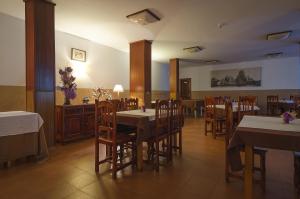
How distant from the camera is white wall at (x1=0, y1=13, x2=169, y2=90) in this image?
155 inches

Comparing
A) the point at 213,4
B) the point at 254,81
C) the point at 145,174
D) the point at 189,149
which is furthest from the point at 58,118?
the point at 254,81

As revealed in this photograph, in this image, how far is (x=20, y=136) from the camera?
2.89m

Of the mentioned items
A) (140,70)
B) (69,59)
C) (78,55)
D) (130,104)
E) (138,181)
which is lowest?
(138,181)

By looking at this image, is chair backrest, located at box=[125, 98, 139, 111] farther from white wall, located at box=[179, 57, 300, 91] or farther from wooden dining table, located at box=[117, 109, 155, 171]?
white wall, located at box=[179, 57, 300, 91]

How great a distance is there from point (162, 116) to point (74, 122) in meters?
2.39

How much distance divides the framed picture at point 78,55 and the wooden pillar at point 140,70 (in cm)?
140

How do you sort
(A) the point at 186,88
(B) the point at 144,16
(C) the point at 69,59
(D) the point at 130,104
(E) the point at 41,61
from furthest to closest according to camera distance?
1. (A) the point at 186,88
2. (C) the point at 69,59
3. (D) the point at 130,104
4. (B) the point at 144,16
5. (E) the point at 41,61

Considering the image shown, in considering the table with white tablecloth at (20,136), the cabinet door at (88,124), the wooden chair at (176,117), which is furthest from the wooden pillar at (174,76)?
the table with white tablecloth at (20,136)

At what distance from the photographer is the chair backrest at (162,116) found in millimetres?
2822

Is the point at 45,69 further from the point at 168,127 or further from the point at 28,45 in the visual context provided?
the point at 168,127

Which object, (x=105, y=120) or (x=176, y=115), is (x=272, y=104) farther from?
(x=105, y=120)

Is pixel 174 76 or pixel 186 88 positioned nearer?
pixel 174 76

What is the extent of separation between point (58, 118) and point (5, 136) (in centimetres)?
150

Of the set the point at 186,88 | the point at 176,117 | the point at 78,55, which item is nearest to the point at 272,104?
the point at 186,88
